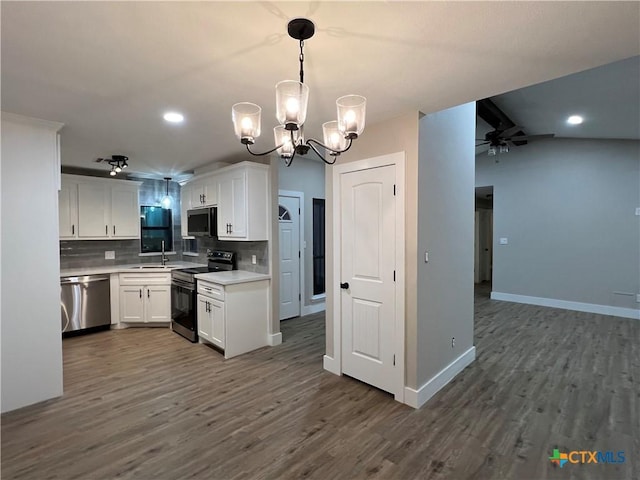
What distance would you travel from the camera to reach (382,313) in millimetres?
2895

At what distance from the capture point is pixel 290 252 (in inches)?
207

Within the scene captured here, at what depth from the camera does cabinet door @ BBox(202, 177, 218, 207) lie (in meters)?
4.47

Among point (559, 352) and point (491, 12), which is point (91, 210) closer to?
point (491, 12)

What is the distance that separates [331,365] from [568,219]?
5442 millimetres

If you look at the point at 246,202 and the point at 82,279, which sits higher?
the point at 246,202

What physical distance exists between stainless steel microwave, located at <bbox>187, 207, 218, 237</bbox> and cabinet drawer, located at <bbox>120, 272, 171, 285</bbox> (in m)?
0.80

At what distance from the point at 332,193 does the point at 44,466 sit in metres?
2.99

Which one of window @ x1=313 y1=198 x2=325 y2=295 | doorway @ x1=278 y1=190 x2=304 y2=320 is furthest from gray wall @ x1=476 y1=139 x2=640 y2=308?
doorway @ x1=278 y1=190 x2=304 y2=320

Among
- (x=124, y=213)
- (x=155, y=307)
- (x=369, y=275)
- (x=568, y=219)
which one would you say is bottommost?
(x=155, y=307)

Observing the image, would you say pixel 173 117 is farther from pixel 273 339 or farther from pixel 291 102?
pixel 273 339

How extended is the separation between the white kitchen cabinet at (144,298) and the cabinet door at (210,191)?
4.53ft

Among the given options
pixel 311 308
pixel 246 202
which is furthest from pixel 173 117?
pixel 311 308

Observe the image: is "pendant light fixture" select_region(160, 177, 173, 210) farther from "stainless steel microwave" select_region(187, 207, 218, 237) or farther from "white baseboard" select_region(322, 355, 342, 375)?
"white baseboard" select_region(322, 355, 342, 375)

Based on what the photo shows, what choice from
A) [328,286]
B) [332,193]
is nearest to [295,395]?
[328,286]
